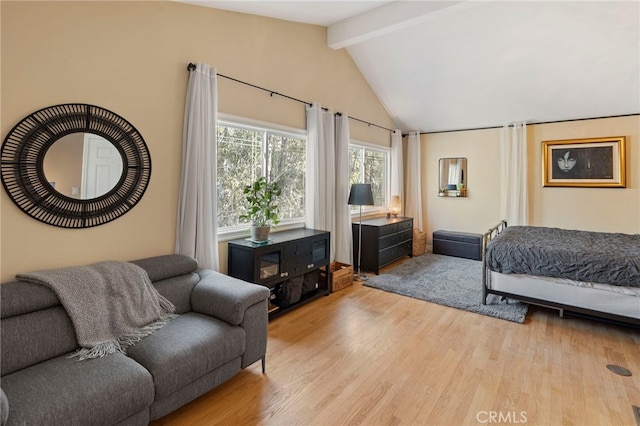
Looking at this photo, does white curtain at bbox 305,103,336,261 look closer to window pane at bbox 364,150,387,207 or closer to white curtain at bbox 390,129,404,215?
window pane at bbox 364,150,387,207

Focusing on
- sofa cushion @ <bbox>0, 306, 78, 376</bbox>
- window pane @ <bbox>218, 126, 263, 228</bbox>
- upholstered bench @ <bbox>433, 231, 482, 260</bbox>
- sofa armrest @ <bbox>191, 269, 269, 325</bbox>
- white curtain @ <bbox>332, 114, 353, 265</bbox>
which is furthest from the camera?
upholstered bench @ <bbox>433, 231, 482, 260</bbox>

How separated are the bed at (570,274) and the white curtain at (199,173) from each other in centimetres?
298

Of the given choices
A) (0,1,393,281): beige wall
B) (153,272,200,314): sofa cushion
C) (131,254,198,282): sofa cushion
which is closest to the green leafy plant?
(0,1,393,281): beige wall

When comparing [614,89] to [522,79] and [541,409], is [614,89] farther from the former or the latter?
[541,409]

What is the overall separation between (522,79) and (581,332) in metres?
3.46

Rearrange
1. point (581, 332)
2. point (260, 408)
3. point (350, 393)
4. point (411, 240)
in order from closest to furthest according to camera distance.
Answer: point (260, 408)
point (350, 393)
point (581, 332)
point (411, 240)

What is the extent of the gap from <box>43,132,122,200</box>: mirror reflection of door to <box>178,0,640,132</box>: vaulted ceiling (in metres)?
1.67

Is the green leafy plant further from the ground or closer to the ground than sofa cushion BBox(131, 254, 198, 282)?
further from the ground

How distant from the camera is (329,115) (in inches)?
174

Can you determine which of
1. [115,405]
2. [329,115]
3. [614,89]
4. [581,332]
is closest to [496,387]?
[581,332]

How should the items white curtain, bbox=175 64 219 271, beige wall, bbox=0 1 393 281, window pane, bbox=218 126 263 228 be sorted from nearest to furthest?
1. beige wall, bbox=0 1 393 281
2. white curtain, bbox=175 64 219 271
3. window pane, bbox=218 126 263 228

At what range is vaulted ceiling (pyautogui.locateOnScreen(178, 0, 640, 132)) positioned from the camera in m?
3.52

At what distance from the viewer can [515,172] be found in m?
5.45

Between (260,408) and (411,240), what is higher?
(411,240)
